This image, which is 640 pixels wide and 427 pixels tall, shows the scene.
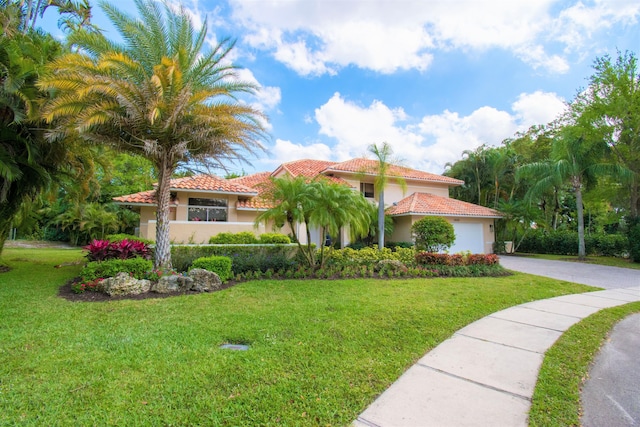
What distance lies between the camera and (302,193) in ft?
33.9

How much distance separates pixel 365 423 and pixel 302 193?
807 cm

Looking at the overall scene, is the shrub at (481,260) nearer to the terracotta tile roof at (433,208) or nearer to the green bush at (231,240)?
the terracotta tile roof at (433,208)

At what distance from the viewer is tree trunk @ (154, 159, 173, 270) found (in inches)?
357

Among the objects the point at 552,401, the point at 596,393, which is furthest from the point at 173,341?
the point at 596,393

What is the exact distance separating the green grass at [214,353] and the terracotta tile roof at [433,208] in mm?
11669

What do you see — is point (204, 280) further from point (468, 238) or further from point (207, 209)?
point (468, 238)

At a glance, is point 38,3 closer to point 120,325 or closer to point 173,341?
point 120,325

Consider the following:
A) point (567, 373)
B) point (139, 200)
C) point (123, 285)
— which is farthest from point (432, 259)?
point (139, 200)

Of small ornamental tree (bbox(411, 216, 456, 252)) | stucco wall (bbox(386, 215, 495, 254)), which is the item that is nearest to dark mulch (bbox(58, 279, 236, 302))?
small ornamental tree (bbox(411, 216, 456, 252))

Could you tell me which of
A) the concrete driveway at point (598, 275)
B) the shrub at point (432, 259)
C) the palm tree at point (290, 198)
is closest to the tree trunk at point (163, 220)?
the palm tree at point (290, 198)

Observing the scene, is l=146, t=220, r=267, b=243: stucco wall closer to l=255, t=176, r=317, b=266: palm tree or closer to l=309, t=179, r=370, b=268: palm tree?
l=255, t=176, r=317, b=266: palm tree

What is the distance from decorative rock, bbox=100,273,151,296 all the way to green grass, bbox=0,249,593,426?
0.84 meters

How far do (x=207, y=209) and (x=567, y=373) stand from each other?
15546 millimetres

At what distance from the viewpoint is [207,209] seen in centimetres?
1603
